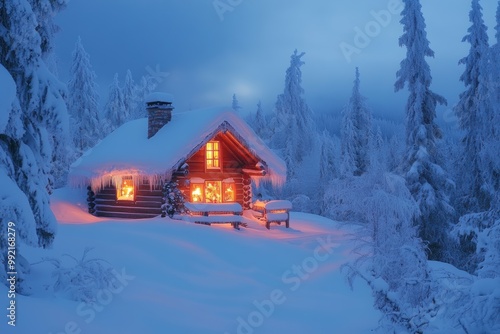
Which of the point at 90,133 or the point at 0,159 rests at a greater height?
the point at 90,133

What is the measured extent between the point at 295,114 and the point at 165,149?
21.7m

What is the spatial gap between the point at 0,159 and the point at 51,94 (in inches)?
60.5

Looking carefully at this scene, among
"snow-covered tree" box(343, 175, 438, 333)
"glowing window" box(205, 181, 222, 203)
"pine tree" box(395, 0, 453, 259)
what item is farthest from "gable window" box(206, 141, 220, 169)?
"snow-covered tree" box(343, 175, 438, 333)

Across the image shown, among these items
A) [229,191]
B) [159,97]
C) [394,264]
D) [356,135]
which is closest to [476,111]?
[356,135]

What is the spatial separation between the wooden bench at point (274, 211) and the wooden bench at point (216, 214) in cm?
264

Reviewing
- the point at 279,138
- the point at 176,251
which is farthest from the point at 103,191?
the point at 279,138

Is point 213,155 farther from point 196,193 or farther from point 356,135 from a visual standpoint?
point 356,135

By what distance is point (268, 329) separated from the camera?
8.49 metres

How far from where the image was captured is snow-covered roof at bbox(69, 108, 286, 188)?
20.0 meters

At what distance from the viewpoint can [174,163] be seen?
63.9 ft

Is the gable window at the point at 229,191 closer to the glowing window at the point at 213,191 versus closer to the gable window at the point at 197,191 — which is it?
the glowing window at the point at 213,191

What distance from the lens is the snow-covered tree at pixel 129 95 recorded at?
147 ft

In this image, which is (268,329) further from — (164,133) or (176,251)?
(164,133)

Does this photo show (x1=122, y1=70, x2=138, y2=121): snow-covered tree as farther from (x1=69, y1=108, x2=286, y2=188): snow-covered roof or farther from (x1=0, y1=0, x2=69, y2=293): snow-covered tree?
(x1=0, y1=0, x2=69, y2=293): snow-covered tree
